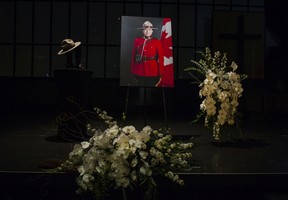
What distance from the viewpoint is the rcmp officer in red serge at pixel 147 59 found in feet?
17.2

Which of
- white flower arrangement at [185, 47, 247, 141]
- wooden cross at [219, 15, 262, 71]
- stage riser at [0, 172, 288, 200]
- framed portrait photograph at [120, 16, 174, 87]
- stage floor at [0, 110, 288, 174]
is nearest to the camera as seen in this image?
stage riser at [0, 172, 288, 200]

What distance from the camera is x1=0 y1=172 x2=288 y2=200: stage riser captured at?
9.50ft

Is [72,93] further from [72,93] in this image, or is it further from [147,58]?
[147,58]

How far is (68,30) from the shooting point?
12.2 meters

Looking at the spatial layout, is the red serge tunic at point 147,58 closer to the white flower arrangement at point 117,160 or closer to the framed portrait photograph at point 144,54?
the framed portrait photograph at point 144,54

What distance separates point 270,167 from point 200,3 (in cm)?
1013

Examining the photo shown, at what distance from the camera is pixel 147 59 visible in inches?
207

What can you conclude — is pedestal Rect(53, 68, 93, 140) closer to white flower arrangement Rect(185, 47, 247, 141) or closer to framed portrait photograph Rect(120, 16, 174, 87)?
framed portrait photograph Rect(120, 16, 174, 87)

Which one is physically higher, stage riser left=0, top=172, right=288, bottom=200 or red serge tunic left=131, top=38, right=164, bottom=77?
red serge tunic left=131, top=38, right=164, bottom=77

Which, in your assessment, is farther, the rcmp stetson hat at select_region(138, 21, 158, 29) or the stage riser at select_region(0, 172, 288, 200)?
the rcmp stetson hat at select_region(138, 21, 158, 29)

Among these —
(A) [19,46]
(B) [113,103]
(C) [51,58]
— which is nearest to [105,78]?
(B) [113,103]

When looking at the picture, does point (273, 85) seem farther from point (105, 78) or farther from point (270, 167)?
point (270, 167)

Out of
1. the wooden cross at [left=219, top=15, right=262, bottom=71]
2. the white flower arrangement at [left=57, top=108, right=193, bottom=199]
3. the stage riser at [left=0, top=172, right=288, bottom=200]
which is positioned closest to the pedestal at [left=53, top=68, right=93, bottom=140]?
the stage riser at [left=0, top=172, right=288, bottom=200]

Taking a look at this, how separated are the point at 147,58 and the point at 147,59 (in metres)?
0.01
